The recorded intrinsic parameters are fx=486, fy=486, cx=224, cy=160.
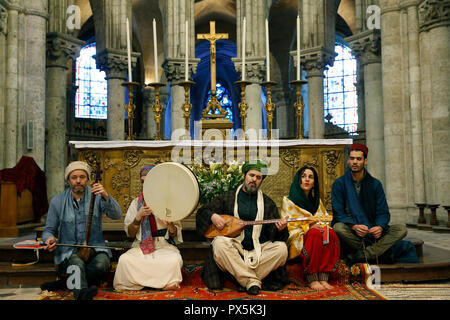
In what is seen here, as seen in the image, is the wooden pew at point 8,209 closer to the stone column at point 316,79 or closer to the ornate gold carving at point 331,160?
the ornate gold carving at point 331,160

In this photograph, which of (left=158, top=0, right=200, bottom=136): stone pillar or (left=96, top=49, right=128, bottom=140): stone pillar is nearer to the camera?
(left=96, top=49, right=128, bottom=140): stone pillar

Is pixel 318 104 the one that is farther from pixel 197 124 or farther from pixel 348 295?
pixel 348 295

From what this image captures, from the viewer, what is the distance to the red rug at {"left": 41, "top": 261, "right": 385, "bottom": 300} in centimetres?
419

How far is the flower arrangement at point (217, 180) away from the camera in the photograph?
18.8ft

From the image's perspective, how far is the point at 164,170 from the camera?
459 centimetres

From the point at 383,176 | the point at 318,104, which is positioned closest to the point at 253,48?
the point at 318,104

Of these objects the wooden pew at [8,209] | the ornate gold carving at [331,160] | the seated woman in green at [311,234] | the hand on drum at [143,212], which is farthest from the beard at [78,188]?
the wooden pew at [8,209]

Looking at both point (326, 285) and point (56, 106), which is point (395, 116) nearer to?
point (326, 285)

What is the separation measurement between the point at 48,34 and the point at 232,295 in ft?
38.6

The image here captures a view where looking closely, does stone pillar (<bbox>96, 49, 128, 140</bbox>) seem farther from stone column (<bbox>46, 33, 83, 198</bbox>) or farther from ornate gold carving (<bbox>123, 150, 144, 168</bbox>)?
ornate gold carving (<bbox>123, 150, 144, 168</bbox>)

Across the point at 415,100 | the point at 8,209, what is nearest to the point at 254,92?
the point at 415,100

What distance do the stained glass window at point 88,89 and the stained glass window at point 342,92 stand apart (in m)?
11.0

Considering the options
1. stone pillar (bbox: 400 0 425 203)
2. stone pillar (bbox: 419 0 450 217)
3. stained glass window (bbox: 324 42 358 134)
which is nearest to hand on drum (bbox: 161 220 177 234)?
stone pillar (bbox: 419 0 450 217)

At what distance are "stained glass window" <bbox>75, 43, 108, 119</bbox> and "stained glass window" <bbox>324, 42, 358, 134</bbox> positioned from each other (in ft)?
36.0
